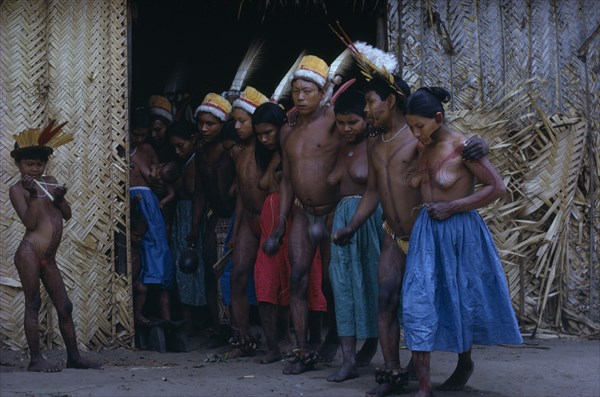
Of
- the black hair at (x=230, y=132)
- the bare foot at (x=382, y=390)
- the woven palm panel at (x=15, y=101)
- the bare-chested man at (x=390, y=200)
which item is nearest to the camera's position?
the bare foot at (x=382, y=390)

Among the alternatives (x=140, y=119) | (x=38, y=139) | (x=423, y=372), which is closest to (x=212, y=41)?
(x=140, y=119)

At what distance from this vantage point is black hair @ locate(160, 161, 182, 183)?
786cm

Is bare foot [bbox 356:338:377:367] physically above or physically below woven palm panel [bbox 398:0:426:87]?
below

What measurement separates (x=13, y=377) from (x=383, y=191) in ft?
8.00

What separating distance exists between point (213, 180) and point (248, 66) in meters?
1.18

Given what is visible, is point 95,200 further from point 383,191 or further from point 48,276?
point 383,191

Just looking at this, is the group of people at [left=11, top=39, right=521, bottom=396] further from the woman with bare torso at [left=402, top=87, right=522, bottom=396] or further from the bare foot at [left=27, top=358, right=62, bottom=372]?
the bare foot at [left=27, top=358, right=62, bottom=372]

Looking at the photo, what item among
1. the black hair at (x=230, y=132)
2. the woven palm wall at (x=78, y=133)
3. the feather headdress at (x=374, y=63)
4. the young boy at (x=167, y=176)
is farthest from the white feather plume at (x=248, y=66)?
the feather headdress at (x=374, y=63)

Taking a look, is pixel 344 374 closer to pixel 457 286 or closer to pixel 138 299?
pixel 457 286

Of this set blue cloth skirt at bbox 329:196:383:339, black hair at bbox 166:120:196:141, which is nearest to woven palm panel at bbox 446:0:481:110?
blue cloth skirt at bbox 329:196:383:339

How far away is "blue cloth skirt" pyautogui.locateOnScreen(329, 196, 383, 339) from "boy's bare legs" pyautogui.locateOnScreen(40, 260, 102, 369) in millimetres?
1661

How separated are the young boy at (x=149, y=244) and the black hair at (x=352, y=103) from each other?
7.56 feet

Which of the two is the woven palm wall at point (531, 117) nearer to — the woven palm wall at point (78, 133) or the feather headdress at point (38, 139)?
the woven palm wall at point (78, 133)

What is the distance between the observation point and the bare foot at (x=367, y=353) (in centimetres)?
620
